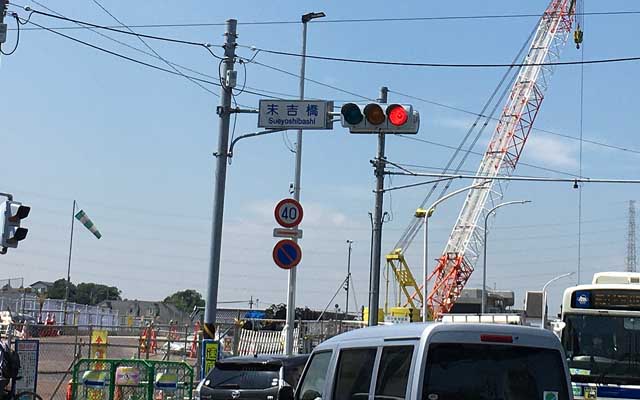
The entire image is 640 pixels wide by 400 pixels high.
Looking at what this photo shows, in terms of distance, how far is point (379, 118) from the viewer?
1761 cm

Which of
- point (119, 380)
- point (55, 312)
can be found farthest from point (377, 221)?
point (55, 312)

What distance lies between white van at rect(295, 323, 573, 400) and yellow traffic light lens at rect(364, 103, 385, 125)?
30.9ft

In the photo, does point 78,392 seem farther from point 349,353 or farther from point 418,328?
point 418,328

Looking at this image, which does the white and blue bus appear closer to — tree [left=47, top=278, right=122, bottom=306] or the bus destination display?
the bus destination display

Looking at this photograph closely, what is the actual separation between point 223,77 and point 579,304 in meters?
8.65

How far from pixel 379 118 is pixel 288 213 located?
9.98ft

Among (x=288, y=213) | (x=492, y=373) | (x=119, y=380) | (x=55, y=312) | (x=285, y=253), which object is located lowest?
(x=119, y=380)

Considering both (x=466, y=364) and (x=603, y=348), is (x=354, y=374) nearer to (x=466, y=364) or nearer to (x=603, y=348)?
(x=466, y=364)

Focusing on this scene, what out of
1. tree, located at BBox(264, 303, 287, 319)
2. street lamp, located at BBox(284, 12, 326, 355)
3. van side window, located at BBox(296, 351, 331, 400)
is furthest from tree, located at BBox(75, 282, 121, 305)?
van side window, located at BBox(296, 351, 331, 400)

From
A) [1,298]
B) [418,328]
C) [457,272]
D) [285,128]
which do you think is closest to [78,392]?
[285,128]

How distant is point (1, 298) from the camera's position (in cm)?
4750

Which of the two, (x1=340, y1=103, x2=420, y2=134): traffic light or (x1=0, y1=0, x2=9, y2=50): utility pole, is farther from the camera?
(x1=340, y1=103, x2=420, y2=134): traffic light

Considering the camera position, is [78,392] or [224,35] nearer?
[78,392]

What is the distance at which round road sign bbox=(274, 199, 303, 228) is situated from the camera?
63.5 feet
